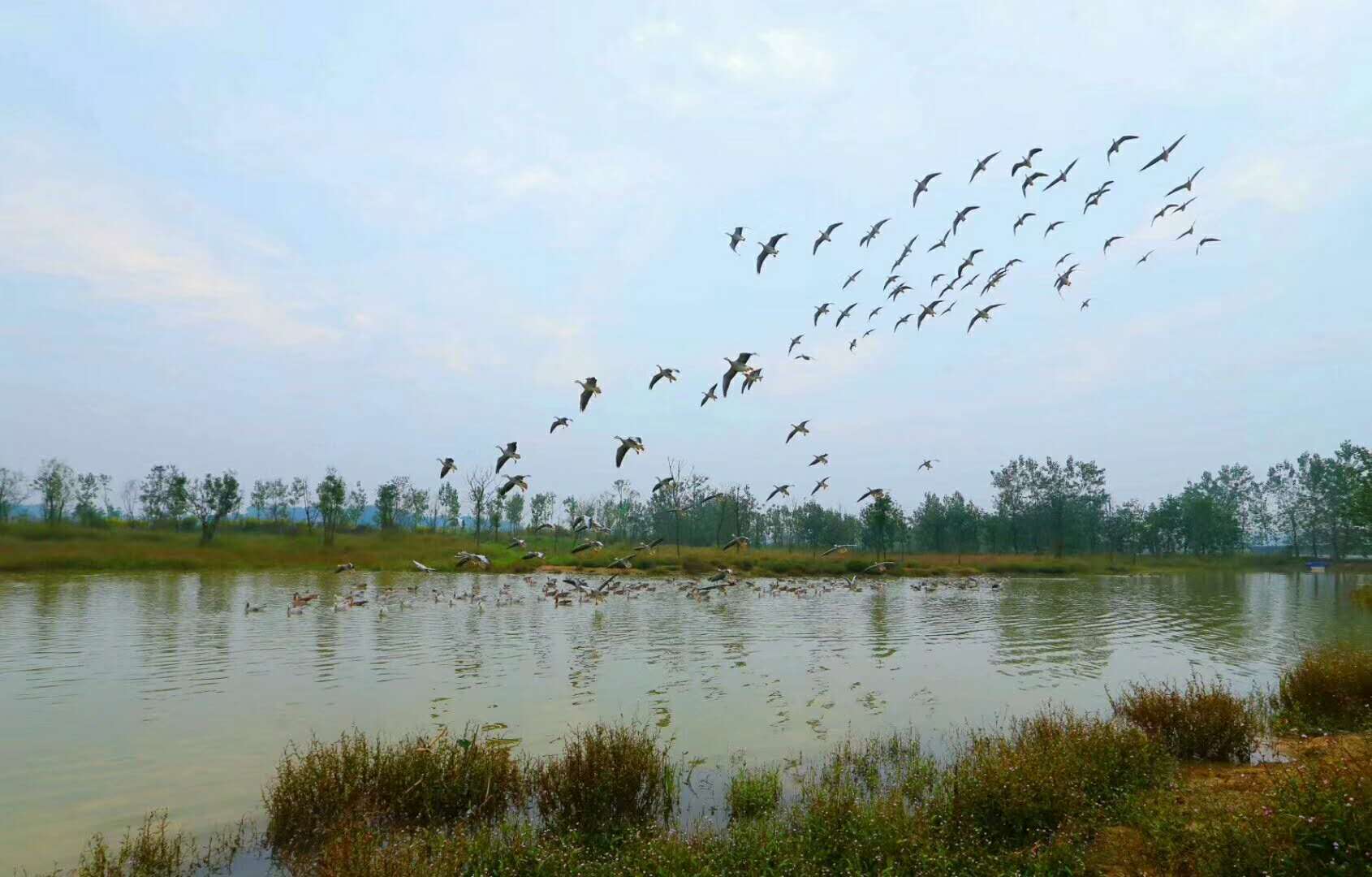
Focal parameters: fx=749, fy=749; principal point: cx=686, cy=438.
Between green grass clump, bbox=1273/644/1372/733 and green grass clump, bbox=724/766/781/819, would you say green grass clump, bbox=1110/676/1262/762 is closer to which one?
green grass clump, bbox=1273/644/1372/733

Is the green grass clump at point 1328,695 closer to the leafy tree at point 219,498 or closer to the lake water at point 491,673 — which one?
the lake water at point 491,673

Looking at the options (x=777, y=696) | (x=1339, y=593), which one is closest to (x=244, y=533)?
(x=777, y=696)

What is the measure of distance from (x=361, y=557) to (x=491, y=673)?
1742 inches

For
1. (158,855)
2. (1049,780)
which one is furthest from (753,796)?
(158,855)

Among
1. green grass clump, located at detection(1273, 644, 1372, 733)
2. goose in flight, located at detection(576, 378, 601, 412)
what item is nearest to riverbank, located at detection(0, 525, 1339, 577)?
goose in flight, located at detection(576, 378, 601, 412)

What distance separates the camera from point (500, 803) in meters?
9.11

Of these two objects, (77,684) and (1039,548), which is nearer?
(77,684)

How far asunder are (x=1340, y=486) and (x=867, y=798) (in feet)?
500

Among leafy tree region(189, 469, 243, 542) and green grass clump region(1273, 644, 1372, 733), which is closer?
green grass clump region(1273, 644, 1372, 733)

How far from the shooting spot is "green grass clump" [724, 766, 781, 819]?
9.10 metres

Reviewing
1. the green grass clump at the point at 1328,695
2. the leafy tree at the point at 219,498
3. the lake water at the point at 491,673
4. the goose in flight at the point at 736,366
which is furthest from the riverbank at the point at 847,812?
the leafy tree at the point at 219,498

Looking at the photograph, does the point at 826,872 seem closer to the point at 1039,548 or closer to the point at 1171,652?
the point at 1171,652

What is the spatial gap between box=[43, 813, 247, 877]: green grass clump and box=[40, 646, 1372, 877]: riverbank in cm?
2

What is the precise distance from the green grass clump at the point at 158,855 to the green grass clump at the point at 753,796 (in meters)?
5.58
